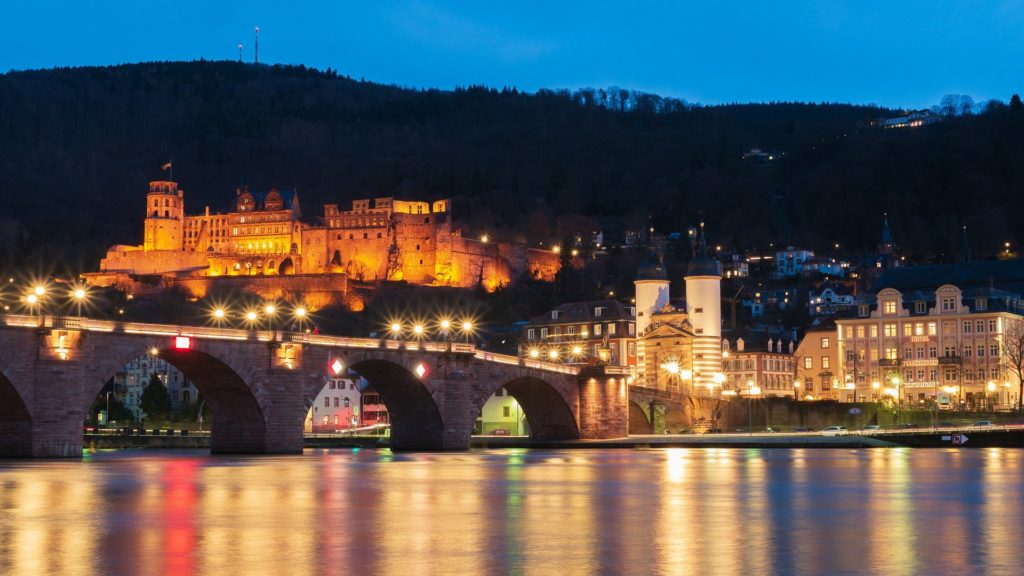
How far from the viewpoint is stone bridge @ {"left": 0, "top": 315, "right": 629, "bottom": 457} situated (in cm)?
5519

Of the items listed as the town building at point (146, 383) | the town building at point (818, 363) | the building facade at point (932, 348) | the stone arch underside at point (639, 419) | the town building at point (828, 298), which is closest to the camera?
the stone arch underside at point (639, 419)

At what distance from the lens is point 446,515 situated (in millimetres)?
30203

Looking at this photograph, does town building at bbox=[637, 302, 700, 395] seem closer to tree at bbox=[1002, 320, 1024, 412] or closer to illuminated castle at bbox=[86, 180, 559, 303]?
tree at bbox=[1002, 320, 1024, 412]

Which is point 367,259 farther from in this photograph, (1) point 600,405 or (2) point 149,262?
(1) point 600,405

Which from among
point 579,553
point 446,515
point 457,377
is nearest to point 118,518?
point 446,515

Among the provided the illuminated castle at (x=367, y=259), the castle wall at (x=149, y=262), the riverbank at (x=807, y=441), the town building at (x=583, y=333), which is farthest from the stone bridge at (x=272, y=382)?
the castle wall at (x=149, y=262)

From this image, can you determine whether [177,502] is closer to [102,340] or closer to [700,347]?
[102,340]

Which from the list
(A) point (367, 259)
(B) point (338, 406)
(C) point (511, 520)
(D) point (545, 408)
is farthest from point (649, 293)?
(A) point (367, 259)

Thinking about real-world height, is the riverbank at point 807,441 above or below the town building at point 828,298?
below

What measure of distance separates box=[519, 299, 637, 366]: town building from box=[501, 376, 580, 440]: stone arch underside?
2076 centimetres

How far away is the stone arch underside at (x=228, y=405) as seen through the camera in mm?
63094

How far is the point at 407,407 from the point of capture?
75.5 metres

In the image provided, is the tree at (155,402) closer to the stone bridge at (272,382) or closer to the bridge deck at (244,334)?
the stone bridge at (272,382)

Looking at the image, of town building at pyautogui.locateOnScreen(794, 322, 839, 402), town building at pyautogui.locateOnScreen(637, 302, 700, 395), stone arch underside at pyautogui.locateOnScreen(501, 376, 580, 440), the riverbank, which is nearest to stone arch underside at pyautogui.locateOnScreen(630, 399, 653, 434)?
town building at pyautogui.locateOnScreen(637, 302, 700, 395)
